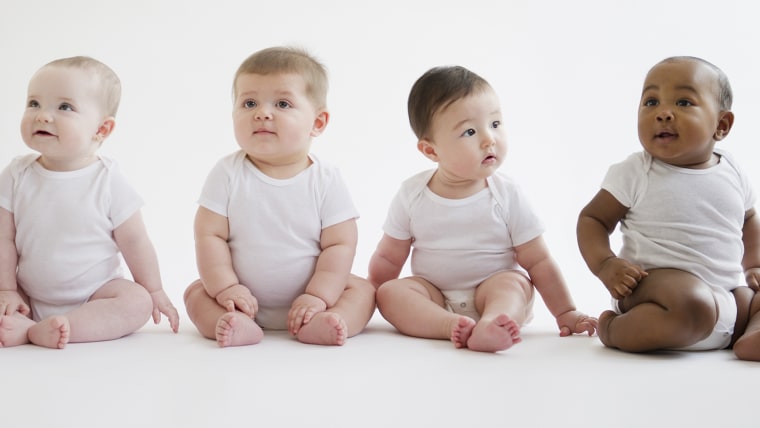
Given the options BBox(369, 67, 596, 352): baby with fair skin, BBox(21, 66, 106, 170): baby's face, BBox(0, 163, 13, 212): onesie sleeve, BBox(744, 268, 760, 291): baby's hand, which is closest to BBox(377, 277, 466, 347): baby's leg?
BBox(369, 67, 596, 352): baby with fair skin

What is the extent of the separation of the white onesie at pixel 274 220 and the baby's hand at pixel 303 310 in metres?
0.11

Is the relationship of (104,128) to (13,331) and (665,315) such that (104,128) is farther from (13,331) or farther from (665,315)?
(665,315)

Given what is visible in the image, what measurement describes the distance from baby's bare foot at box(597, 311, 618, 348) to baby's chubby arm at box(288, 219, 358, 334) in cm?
63

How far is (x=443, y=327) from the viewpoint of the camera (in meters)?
2.29

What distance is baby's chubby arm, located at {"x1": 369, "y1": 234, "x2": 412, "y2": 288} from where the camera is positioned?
260 cm

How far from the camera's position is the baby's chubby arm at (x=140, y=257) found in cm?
241

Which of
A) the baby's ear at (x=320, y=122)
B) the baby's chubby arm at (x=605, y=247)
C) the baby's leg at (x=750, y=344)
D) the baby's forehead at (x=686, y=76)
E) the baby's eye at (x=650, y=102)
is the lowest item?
the baby's leg at (x=750, y=344)

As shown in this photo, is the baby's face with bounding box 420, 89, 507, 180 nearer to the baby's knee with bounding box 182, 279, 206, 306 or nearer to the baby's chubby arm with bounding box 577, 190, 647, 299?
the baby's chubby arm with bounding box 577, 190, 647, 299

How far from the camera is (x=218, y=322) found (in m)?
2.20

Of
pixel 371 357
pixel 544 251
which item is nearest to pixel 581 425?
pixel 371 357

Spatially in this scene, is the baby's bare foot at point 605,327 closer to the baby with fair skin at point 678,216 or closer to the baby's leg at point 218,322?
the baby with fair skin at point 678,216

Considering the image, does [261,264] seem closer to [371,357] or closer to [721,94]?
[371,357]

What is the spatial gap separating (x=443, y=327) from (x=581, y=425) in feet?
2.43

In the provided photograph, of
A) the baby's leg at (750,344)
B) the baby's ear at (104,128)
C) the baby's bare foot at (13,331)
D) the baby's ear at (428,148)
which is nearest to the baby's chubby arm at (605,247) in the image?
the baby's leg at (750,344)
